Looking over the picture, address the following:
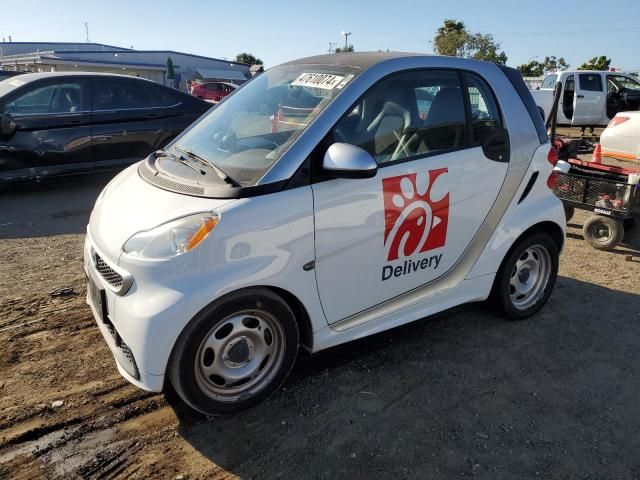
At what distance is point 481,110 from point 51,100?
19.3ft

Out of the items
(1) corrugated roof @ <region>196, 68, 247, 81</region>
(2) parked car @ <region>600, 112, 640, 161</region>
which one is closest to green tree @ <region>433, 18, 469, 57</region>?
(1) corrugated roof @ <region>196, 68, 247, 81</region>

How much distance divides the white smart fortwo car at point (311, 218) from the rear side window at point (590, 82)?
48.1 feet

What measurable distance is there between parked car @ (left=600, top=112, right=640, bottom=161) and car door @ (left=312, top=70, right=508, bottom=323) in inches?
221

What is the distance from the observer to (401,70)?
114 inches

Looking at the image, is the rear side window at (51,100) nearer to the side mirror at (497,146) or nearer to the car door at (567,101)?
the side mirror at (497,146)

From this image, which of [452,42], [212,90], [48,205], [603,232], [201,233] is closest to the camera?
[201,233]

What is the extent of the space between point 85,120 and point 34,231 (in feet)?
6.70

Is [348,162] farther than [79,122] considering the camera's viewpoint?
No

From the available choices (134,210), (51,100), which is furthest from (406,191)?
(51,100)

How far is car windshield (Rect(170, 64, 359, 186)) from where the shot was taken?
8.50ft

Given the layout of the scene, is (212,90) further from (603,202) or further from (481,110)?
(481,110)

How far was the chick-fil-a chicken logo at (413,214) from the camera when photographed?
275 centimetres

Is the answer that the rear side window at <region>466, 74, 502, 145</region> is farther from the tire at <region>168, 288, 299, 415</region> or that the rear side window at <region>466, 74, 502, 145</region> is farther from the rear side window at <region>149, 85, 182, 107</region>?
the rear side window at <region>149, 85, 182, 107</region>

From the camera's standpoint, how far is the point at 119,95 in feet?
23.4
